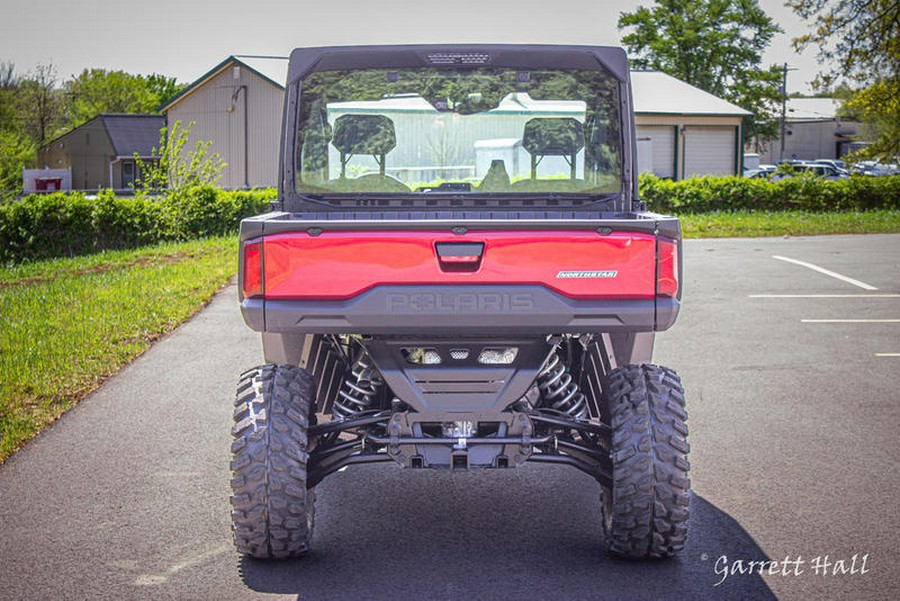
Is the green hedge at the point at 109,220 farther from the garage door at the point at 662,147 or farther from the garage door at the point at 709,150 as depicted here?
the garage door at the point at 709,150

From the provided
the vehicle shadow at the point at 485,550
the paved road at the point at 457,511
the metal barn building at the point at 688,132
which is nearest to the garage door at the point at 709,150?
the metal barn building at the point at 688,132

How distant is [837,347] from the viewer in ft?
37.0

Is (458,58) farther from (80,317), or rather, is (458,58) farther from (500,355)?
(80,317)

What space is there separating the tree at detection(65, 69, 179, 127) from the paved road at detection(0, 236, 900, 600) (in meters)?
101

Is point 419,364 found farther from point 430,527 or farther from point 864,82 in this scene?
point 864,82

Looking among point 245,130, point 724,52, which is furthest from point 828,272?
point 724,52

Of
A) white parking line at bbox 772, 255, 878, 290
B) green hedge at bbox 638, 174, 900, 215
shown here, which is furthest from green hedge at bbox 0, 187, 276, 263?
green hedge at bbox 638, 174, 900, 215

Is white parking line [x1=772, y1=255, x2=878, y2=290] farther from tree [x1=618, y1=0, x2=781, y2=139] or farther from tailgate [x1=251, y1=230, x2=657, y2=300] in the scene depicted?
tree [x1=618, y1=0, x2=781, y2=139]

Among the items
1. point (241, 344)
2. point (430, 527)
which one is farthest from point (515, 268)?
point (241, 344)

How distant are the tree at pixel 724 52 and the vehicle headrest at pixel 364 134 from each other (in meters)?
65.2

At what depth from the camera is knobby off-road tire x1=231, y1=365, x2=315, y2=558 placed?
4.80 meters

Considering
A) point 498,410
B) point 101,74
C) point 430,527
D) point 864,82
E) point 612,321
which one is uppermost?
point 101,74

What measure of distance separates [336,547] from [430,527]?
0.57m

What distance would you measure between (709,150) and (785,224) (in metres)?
16.7
